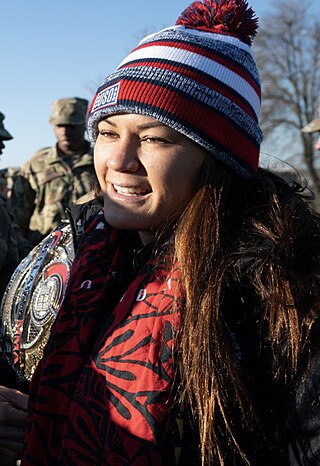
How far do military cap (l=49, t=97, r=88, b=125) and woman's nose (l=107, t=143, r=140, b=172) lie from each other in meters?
7.02

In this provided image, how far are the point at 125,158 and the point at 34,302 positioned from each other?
26.8 inches

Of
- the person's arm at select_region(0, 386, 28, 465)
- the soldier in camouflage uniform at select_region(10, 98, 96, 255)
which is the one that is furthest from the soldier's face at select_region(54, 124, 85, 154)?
the person's arm at select_region(0, 386, 28, 465)

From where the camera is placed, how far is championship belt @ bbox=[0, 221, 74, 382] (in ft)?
7.29

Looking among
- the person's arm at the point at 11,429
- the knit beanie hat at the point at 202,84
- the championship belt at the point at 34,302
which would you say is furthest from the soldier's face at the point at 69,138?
the person's arm at the point at 11,429

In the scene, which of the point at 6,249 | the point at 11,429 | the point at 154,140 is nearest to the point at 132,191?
the point at 154,140

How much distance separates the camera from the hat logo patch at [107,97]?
197 centimetres

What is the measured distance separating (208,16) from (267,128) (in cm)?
2101

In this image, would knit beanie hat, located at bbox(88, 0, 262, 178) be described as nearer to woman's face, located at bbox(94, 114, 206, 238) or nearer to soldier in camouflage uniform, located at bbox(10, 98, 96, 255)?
woman's face, located at bbox(94, 114, 206, 238)

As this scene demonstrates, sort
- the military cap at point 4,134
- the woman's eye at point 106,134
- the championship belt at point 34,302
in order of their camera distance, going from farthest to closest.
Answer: the military cap at point 4,134
the championship belt at point 34,302
the woman's eye at point 106,134

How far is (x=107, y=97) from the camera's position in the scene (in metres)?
2.00

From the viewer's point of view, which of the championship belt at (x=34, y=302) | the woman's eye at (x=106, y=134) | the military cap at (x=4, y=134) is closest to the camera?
the woman's eye at (x=106, y=134)

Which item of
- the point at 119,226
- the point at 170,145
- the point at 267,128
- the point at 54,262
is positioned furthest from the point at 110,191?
the point at 267,128

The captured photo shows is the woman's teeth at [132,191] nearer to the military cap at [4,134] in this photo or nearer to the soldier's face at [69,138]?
the military cap at [4,134]

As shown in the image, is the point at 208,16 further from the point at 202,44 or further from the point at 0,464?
the point at 0,464
